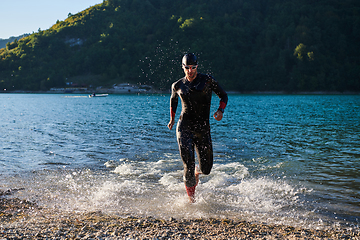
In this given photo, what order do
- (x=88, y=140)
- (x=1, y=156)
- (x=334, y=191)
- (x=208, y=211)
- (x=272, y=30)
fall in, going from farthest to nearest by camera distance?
(x=272, y=30) < (x=88, y=140) < (x=1, y=156) < (x=334, y=191) < (x=208, y=211)

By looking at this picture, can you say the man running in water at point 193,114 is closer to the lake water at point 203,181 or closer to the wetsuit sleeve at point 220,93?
the wetsuit sleeve at point 220,93

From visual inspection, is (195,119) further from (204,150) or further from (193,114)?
(204,150)

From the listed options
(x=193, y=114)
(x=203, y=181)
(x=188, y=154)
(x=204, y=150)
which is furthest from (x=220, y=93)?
(x=203, y=181)

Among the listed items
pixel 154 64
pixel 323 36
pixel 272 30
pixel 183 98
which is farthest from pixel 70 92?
pixel 183 98

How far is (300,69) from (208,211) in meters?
171

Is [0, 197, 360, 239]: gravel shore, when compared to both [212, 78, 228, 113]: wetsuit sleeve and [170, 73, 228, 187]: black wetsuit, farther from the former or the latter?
[212, 78, 228, 113]: wetsuit sleeve

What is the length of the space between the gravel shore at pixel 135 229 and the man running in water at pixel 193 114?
145 cm

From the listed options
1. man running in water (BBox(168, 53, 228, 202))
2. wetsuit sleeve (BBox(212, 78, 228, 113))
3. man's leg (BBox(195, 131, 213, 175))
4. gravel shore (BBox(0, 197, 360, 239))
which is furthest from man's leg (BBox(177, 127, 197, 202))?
gravel shore (BBox(0, 197, 360, 239))

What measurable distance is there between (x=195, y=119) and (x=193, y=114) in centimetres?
13

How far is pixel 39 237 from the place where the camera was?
545cm

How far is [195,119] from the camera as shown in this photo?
23.7 feet

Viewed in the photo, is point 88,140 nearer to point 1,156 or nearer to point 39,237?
point 1,156

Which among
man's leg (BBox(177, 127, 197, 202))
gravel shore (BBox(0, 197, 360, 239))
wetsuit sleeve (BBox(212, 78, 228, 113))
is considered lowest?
gravel shore (BBox(0, 197, 360, 239))

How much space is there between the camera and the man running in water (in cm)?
696
